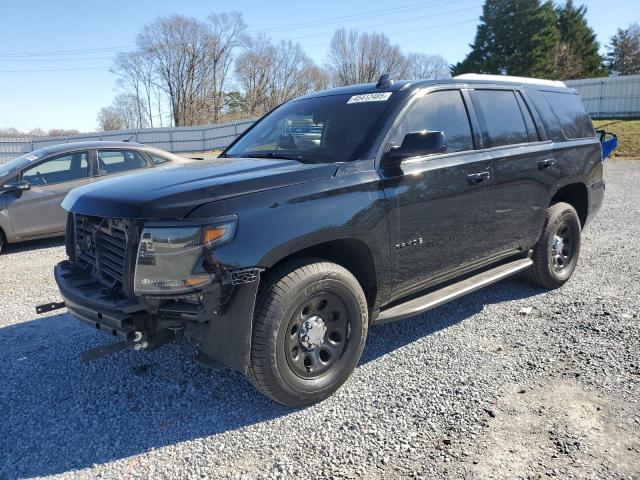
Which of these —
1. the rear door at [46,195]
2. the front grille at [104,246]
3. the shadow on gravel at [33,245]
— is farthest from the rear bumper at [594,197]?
the shadow on gravel at [33,245]

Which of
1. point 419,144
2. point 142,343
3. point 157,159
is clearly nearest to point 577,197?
point 419,144

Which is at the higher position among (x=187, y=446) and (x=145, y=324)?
(x=145, y=324)

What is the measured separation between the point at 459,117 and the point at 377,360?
2.06m

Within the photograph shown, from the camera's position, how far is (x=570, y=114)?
544 cm

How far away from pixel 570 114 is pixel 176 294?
4.70 meters

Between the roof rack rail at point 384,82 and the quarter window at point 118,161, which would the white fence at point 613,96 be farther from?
the roof rack rail at point 384,82

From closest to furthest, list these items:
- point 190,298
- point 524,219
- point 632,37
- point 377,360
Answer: point 190,298, point 377,360, point 524,219, point 632,37

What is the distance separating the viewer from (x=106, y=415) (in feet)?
10.4

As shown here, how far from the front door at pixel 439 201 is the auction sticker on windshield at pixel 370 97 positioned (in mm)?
222

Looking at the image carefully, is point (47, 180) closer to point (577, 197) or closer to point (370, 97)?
point (370, 97)

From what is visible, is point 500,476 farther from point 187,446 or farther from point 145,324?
point 145,324

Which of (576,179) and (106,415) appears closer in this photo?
(106,415)

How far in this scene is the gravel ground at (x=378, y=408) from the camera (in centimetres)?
267

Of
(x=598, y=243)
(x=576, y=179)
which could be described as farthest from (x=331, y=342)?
(x=598, y=243)
